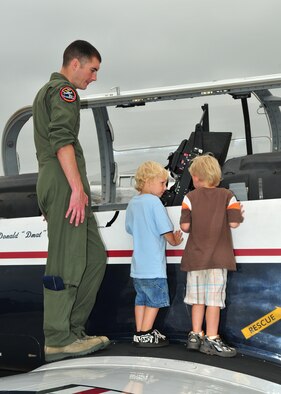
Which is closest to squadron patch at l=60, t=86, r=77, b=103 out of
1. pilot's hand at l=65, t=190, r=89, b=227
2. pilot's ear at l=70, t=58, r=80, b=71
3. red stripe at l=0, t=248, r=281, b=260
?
pilot's ear at l=70, t=58, r=80, b=71

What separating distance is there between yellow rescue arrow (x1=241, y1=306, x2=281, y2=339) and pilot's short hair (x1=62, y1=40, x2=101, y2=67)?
64.5 inches

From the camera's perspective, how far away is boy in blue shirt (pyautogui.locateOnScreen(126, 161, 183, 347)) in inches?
110

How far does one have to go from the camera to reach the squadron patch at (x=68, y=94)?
2.76m

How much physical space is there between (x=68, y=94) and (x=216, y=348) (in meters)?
1.50

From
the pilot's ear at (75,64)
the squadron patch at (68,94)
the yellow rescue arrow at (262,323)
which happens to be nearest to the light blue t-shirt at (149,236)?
the yellow rescue arrow at (262,323)

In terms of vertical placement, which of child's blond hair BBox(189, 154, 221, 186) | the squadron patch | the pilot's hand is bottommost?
the pilot's hand

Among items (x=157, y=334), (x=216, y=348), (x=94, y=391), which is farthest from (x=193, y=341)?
(x=94, y=391)

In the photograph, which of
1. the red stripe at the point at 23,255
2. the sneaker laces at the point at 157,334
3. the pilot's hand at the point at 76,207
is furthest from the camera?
the red stripe at the point at 23,255

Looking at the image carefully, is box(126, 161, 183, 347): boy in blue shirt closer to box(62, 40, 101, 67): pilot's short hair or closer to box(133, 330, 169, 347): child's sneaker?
box(133, 330, 169, 347): child's sneaker

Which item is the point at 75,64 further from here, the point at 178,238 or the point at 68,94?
the point at 178,238

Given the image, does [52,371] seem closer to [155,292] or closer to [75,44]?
[155,292]

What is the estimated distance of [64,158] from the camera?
8.86ft

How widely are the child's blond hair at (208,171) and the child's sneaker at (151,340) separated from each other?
2.81 ft

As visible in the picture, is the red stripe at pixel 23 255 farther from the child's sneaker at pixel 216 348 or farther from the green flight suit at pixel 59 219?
the child's sneaker at pixel 216 348
